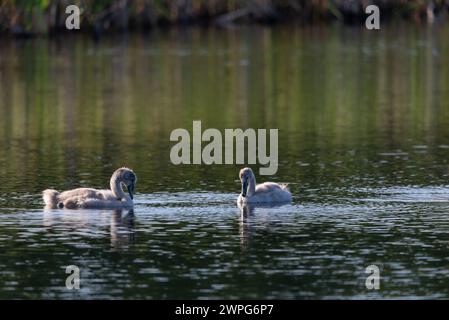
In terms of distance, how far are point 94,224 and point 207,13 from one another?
41.0 m

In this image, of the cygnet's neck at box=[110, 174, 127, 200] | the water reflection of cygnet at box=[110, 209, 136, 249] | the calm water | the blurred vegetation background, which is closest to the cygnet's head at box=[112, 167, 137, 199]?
the cygnet's neck at box=[110, 174, 127, 200]

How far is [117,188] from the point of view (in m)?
20.0

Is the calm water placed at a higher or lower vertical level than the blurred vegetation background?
lower

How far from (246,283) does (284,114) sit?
16770mm

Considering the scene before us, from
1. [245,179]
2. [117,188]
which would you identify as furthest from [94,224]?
[245,179]

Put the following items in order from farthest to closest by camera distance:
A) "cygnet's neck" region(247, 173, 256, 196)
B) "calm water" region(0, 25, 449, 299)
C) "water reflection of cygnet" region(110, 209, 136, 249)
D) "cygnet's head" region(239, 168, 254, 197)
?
"cygnet's neck" region(247, 173, 256, 196) → "cygnet's head" region(239, 168, 254, 197) → "water reflection of cygnet" region(110, 209, 136, 249) → "calm water" region(0, 25, 449, 299)

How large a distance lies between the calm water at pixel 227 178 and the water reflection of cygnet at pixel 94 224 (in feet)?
0.09

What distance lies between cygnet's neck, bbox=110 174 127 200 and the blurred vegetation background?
2962cm

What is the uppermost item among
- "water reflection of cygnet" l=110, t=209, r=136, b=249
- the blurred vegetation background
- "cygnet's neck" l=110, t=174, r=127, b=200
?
the blurred vegetation background

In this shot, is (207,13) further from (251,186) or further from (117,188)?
(117,188)

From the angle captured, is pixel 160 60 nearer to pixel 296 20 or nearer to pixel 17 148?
pixel 296 20

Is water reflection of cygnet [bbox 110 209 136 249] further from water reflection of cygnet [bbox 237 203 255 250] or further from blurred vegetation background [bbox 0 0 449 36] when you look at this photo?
blurred vegetation background [bbox 0 0 449 36]

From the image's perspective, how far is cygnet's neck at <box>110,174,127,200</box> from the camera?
19.9 m

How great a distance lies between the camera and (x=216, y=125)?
30031 mm
